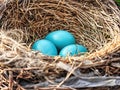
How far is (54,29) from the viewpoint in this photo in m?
2.20

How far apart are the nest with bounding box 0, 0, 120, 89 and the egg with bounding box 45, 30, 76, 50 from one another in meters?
0.10

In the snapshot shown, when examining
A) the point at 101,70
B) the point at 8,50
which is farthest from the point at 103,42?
the point at 8,50

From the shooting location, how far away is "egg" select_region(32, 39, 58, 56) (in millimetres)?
1923

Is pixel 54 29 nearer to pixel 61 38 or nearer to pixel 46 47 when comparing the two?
pixel 61 38

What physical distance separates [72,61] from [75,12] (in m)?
0.65

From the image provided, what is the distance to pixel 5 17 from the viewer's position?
80.0 inches

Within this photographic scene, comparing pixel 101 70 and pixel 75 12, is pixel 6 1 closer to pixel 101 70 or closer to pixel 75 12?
pixel 75 12

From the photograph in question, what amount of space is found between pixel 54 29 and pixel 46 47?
0.96ft

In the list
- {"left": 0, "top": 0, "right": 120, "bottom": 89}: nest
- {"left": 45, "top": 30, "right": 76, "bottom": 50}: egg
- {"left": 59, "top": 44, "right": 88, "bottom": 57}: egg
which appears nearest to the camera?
{"left": 0, "top": 0, "right": 120, "bottom": 89}: nest

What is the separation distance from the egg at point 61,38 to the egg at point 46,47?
8cm

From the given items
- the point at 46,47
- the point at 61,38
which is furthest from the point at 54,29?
the point at 46,47

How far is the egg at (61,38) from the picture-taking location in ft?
6.72

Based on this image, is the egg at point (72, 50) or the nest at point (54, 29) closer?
the nest at point (54, 29)

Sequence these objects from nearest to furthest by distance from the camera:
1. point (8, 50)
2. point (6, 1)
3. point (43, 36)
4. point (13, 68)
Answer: point (13, 68), point (8, 50), point (6, 1), point (43, 36)
